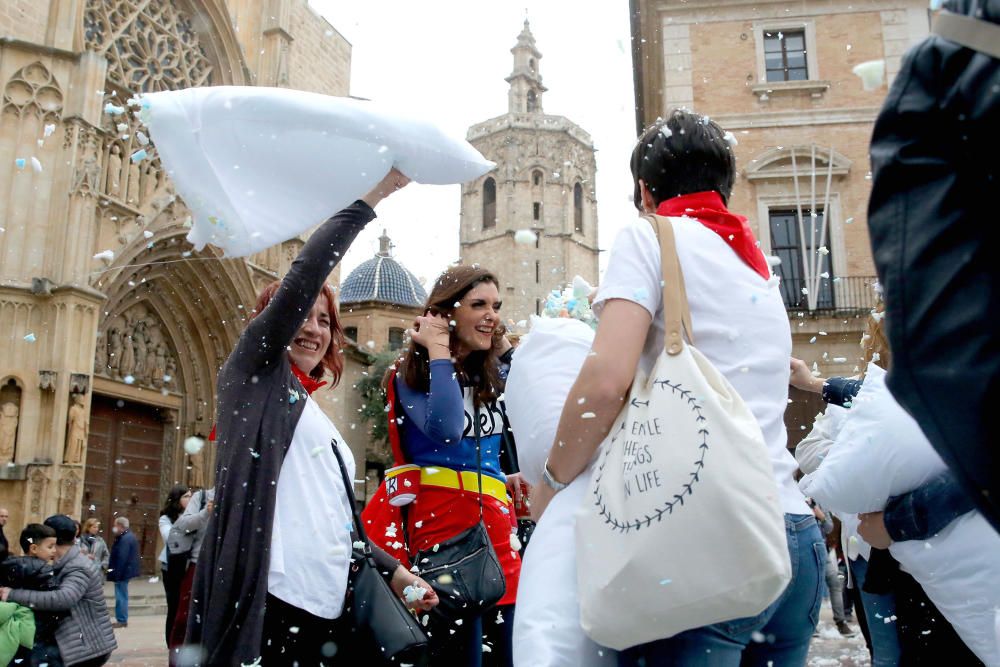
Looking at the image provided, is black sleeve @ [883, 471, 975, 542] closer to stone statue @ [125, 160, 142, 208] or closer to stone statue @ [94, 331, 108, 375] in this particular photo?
stone statue @ [125, 160, 142, 208]

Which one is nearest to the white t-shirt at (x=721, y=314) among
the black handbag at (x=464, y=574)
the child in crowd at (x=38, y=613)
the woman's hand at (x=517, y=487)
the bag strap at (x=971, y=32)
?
the bag strap at (x=971, y=32)

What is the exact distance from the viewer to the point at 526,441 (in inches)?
74.5

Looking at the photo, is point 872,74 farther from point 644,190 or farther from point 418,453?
point 418,453

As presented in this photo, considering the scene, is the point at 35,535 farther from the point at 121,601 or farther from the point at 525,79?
the point at 525,79

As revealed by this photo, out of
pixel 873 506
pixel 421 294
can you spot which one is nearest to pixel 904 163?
pixel 873 506

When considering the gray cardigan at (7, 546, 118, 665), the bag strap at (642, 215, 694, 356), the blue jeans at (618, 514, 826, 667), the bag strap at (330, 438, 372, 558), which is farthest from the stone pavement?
the bag strap at (642, 215, 694, 356)

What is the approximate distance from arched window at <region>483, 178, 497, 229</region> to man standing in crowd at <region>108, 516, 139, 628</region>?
55.6 m

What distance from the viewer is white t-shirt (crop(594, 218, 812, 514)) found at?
5.52ft

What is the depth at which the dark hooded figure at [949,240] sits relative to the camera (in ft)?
3.17

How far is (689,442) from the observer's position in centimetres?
141

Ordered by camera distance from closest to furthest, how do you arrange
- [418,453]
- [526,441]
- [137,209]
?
[526,441] < [418,453] < [137,209]

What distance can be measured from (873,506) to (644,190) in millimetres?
1255

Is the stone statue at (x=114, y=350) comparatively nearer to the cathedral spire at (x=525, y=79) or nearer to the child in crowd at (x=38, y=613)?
the child in crowd at (x=38, y=613)

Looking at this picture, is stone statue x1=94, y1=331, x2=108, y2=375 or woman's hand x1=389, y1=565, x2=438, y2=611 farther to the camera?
stone statue x1=94, y1=331, x2=108, y2=375
